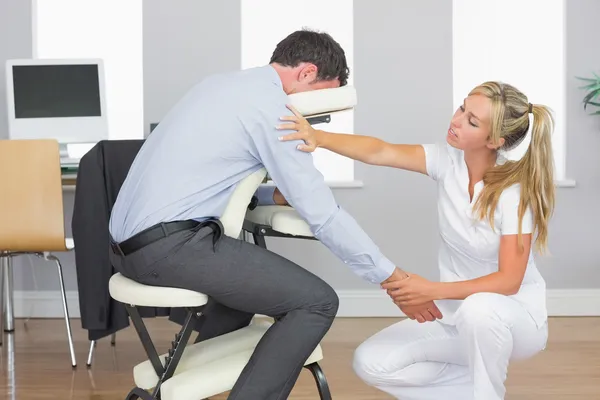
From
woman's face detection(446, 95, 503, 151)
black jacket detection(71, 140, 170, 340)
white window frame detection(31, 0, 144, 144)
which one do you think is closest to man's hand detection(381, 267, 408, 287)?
woman's face detection(446, 95, 503, 151)

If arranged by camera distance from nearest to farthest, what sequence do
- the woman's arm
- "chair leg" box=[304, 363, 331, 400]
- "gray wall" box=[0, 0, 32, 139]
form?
"chair leg" box=[304, 363, 331, 400] → the woman's arm → "gray wall" box=[0, 0, 32, 139]

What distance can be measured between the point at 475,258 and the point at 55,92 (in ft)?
7.46

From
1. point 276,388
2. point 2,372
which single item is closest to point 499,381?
point 276,388

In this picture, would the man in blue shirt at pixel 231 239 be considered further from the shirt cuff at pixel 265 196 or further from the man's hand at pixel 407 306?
the shirt cuff at pixel 265 196

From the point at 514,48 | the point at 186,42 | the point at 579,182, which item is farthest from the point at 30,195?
the point at 579,182

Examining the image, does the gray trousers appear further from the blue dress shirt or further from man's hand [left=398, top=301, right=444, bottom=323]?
man's hand [left=398, top=301, right=444, bottom=323]

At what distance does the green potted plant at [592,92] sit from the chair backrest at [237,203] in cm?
241

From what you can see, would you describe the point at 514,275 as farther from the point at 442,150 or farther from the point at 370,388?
the point at 370,388

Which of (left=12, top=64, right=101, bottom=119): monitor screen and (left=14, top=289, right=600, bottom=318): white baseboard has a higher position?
(left=12, top=64, right=101, bottom=119): monitor screen

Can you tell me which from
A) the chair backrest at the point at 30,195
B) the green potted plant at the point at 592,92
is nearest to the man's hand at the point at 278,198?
the chair backrest at the point at 30,195

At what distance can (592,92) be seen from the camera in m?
3.93

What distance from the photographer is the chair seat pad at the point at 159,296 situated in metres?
1.91

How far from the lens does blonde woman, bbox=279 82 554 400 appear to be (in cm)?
209

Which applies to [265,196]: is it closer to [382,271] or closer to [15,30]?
[382,271]
